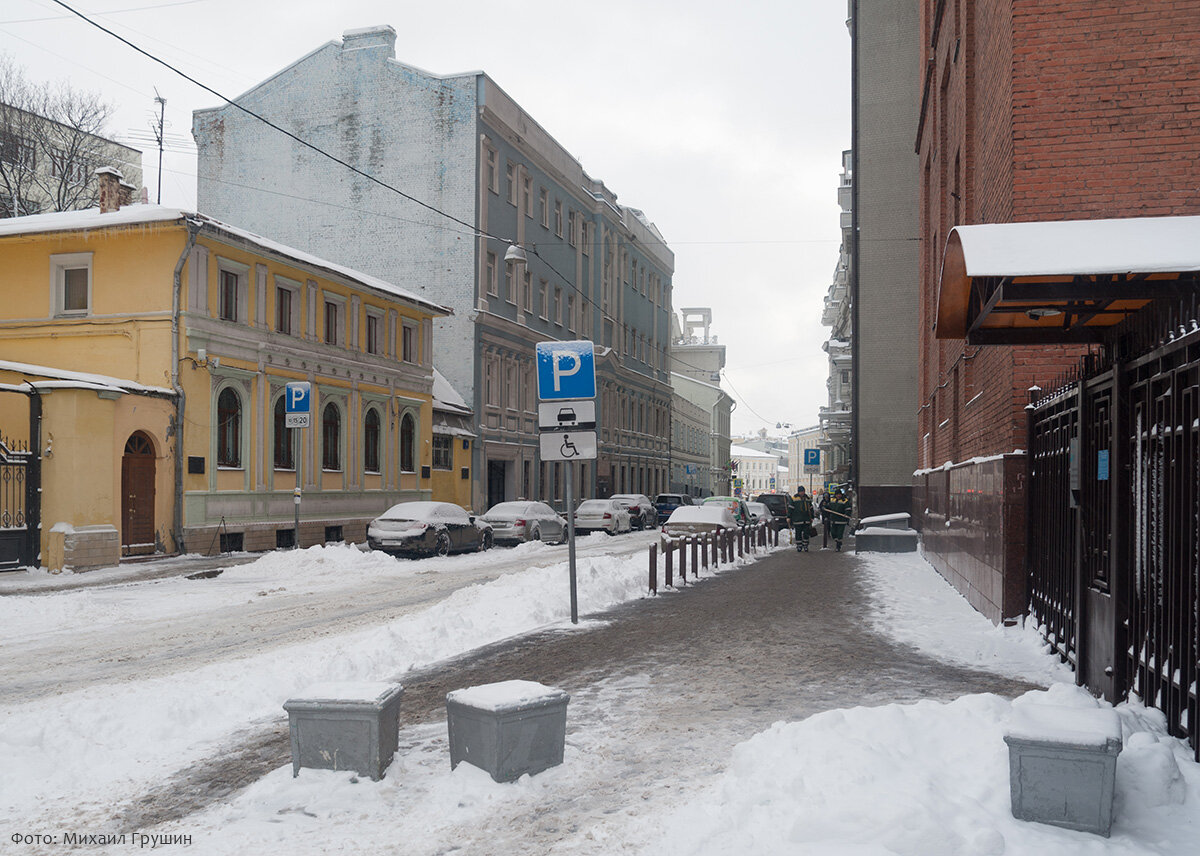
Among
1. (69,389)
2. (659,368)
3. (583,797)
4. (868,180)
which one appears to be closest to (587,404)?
(583,797)

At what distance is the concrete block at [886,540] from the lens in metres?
26.8

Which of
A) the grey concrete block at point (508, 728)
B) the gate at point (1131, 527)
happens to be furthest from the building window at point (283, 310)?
the grey concrete block at point (508, 728)

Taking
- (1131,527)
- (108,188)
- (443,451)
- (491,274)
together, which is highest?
(491,274)

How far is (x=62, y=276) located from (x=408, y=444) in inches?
456

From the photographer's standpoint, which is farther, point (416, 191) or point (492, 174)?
point (492, 174)

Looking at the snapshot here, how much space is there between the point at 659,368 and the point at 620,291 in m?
9.73

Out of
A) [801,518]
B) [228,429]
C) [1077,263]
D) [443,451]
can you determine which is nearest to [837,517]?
[801,518]

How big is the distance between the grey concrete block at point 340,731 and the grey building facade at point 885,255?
31.9 metres

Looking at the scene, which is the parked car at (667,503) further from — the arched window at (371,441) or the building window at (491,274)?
the arched window at (371,441)

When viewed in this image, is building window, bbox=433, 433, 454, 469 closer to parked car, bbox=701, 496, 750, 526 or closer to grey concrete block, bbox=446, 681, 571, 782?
parked car, bbox=701, 496, 750, 526

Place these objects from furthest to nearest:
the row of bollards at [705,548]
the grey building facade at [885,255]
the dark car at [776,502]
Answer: the dark car at [776,502]
the grey building facade at [885,255]
the row of bollards at [705,548]

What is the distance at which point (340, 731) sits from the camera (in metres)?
5.63

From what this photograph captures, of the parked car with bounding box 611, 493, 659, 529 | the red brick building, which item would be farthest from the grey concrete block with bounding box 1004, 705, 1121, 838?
the parked car with bounding box 611, 493, 659, 529

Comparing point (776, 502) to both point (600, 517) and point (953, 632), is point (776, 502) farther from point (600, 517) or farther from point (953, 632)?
point (953, 632)
